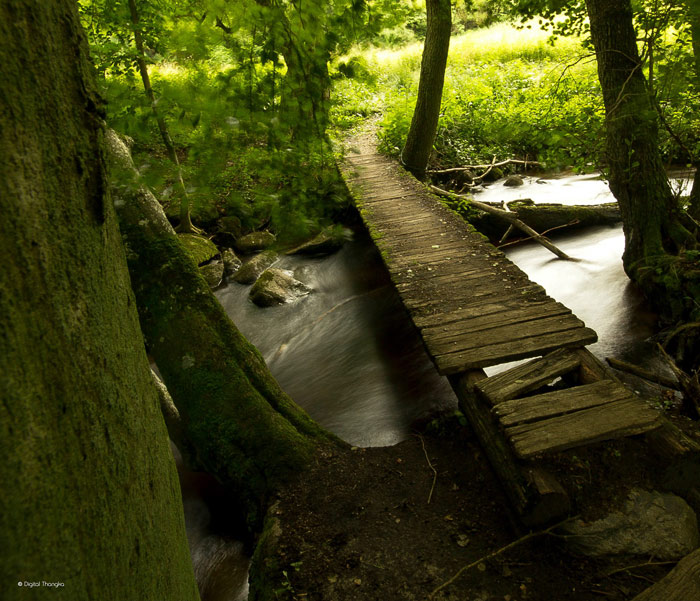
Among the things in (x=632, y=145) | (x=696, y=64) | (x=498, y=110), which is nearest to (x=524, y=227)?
(x=632, y=145)

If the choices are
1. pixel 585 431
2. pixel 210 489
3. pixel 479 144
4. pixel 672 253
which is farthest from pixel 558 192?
pixel 210 489

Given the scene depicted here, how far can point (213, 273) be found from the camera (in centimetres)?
780

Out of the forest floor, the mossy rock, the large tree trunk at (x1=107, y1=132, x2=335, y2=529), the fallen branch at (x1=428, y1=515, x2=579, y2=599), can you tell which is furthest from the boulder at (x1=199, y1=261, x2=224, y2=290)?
the fallen branch at (x1=428, y1=515, x2=579, y2=599)

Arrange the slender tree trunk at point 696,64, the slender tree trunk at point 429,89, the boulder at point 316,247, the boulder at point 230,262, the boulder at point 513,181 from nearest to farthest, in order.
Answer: the slender tree trunk at point 696,64
the slender tree trunk at point 429,89
the boulder at point 230,262
the boulder at point 316,247
the boulder at point 513,181

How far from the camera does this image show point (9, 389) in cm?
77

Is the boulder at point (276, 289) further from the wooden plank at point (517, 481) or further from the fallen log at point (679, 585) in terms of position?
the fallen log at point (679, 585)

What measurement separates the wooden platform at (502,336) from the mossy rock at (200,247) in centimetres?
306

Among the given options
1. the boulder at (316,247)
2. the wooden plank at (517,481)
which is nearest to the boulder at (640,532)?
the wooden plank at (517,481)

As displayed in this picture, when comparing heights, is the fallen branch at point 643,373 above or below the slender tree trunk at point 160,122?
below

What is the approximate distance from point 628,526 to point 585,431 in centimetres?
54

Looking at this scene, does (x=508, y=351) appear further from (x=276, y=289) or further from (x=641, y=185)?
(x=276, y=289)

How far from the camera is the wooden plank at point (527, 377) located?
10.7 feet

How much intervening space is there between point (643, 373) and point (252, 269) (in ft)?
19.5

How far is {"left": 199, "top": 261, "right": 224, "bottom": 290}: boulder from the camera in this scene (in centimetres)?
774
